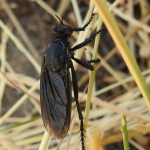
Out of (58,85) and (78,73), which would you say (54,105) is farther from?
(78,73)

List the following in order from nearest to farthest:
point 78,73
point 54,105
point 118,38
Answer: point 118,38
point 54,105
point 78,73

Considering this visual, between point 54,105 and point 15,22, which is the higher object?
point 15,22

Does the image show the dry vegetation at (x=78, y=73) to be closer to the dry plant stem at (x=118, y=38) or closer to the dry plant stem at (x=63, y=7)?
the dry plant stem at (x=63, y=7)

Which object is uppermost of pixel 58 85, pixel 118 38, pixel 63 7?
pixel 63 7

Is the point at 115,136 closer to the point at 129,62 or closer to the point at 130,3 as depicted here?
the point at 129,62

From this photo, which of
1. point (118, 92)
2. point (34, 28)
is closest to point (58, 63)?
point (118, 92)

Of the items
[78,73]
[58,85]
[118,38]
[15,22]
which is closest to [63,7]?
[15,22]
